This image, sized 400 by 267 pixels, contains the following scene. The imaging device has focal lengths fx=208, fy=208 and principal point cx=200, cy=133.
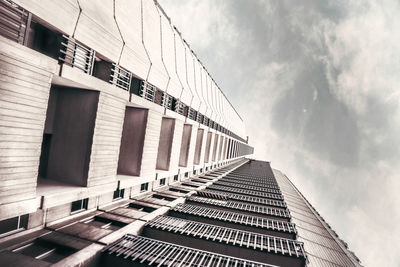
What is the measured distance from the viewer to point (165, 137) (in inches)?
894

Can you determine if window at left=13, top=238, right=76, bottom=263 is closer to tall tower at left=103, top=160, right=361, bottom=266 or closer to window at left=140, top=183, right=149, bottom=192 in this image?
tall tower at left=103, top=160, right=361, bottom=266

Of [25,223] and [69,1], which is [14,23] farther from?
[25,223]

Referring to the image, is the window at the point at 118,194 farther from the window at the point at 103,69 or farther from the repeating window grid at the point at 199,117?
the repeating window grid at the point at 199,117

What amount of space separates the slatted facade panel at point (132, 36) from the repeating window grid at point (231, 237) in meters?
12.4

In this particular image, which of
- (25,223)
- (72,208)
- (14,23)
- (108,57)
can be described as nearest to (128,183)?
(72,208)

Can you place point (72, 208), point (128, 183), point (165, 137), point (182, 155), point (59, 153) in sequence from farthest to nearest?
point (182, 155) < point (165, 137) < point (128, 183) < point (72, 208) < point (59, 153)

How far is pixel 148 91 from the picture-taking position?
1859 cm

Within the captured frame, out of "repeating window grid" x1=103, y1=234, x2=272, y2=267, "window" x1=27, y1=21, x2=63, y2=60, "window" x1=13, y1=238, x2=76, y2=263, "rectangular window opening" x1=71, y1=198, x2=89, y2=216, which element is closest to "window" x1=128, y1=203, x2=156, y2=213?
"rectangular window opening" x1=71, y1=198, x2=89, y2=216

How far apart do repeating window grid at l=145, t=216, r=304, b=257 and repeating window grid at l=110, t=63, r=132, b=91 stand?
11064 mm

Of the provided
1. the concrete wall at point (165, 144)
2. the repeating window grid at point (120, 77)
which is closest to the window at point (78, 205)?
the concrete wall at point (165, 144)

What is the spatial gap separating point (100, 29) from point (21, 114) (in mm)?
6911

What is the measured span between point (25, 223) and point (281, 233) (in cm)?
1976

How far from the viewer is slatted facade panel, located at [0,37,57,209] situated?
7.88 metres

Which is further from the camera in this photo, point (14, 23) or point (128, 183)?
point (128, 183)
